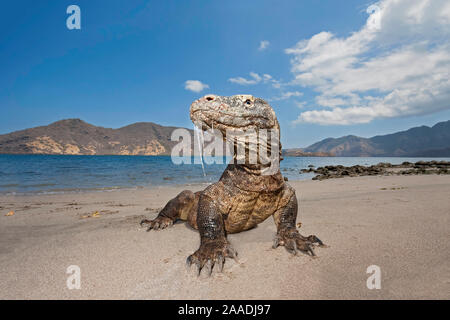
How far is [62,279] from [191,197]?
2519 mm

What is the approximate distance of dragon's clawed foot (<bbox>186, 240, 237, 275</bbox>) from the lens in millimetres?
2846

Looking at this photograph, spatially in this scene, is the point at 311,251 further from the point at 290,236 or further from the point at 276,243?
the point at 276,243

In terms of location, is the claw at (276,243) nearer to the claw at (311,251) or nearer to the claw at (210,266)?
the claw at (311,251)

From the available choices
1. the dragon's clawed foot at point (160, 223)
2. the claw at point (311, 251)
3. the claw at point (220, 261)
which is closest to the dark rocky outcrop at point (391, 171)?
the dragon's clawed foot at point (160, 223)

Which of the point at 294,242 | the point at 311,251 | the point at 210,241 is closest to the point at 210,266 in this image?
the point at 210,241

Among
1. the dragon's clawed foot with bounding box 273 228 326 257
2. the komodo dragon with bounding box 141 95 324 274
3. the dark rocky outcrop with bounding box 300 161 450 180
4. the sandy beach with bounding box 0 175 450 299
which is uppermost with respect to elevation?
the komodo dragon with bounding box 141 95 324 274

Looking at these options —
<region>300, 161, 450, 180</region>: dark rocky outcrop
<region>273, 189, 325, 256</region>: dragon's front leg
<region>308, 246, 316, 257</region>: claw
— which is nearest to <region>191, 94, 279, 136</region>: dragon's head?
<region>273, 189, 325, 256</region>: dragon's front leg

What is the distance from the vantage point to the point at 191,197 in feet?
16.0

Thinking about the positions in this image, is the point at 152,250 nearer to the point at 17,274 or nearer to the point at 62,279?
the point at 62,279

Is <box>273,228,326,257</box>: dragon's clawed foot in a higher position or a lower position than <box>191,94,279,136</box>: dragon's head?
lower

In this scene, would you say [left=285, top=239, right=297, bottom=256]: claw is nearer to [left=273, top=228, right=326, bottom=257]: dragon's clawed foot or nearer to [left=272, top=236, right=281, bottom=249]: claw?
[left=273, top=228, right=326, bottom=257]: dragon's clawed foot

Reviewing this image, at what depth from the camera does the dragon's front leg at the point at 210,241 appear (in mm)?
2896

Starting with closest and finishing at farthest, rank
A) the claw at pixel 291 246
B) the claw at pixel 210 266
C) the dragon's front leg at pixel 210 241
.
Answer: the claw at pixel 210 266
the dragon's front leg at pixel 210 241
the claw at pixel 291 246
